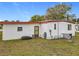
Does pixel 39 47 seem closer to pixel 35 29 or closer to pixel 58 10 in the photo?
pixel 35 29

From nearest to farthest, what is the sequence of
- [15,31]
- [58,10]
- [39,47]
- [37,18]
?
1. [39,47]
2. [58,10]
3. [37,18]
4. [15,31]

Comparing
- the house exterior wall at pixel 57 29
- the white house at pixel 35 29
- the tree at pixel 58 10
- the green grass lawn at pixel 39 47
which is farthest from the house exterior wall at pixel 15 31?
the tree at pixel 58 10

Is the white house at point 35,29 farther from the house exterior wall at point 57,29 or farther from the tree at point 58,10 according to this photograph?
the tree at point 58,10

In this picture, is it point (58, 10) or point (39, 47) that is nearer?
point (39, 47)

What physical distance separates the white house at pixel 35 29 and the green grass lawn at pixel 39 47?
328mm

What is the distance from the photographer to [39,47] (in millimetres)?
7848

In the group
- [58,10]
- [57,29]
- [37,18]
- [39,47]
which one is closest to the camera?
[39,47]

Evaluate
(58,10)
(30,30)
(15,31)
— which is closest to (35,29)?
(30,30)

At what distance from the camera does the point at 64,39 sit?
8.44 metres

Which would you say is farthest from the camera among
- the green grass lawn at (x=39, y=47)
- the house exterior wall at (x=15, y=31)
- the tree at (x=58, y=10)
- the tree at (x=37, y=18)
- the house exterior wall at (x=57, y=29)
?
the house exterior wall at (x=57, y=29)

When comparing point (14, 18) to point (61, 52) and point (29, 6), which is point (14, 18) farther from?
point (61, 52)

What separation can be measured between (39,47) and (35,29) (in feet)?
3.89

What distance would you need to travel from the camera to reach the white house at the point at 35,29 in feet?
28.1

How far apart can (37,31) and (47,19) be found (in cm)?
80
